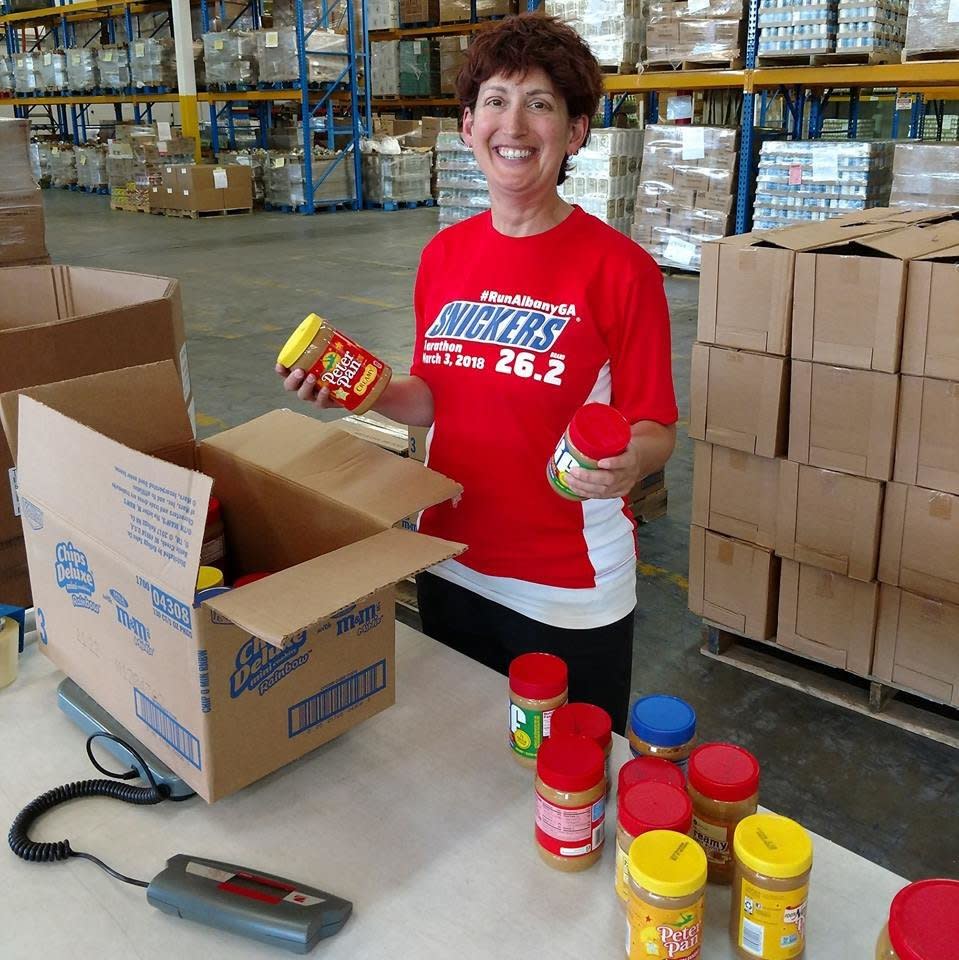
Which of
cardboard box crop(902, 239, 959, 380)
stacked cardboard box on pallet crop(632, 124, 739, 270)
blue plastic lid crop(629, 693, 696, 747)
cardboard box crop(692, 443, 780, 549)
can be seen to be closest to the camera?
blue plastic lid crop(629, 693, 696, 747)

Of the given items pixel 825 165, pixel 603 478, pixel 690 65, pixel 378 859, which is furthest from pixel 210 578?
pixel 690 65

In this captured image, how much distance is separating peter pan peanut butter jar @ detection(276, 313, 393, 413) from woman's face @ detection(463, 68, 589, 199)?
1.20ft

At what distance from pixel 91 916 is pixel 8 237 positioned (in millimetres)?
3688

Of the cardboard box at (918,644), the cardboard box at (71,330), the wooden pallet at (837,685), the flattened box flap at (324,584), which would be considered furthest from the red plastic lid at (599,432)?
the wooden pallet at (837,685)

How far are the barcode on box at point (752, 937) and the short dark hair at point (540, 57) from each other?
1197 millimetres

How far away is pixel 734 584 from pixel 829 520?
383 mm

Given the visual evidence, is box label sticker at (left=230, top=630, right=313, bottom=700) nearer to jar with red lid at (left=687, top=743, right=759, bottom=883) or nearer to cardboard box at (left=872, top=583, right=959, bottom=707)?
jar with red lid at (left=687, top=743, right=759, bottom=883)

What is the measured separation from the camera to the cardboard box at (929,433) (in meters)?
2.35

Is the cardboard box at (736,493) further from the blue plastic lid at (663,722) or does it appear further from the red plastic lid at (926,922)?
the red plastic lid at (926,922)

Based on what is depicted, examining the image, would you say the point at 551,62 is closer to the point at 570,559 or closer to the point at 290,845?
the point at 570,559

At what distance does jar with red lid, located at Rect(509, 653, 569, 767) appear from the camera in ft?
3.73

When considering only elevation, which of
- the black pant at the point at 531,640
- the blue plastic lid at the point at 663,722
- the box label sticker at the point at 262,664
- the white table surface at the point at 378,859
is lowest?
the black pant at the point at 531,640

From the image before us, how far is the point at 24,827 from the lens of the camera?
111 cm

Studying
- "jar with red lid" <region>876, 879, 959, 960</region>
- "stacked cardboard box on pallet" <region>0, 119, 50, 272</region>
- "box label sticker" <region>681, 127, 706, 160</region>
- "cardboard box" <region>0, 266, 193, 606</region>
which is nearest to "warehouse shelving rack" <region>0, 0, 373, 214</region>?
"box label sticker" <region>681, 127, 706, 160</region>
